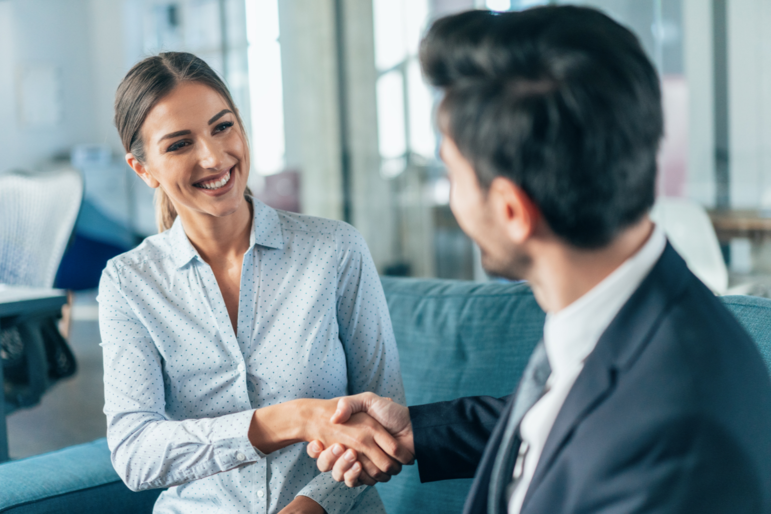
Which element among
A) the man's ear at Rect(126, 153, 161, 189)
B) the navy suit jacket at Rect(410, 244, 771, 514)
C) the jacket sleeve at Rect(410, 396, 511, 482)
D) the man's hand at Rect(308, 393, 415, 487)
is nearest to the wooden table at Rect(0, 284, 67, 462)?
the man's ear at Rect(126, 153, 161, 189)

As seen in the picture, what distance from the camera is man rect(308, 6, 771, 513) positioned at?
0.56 meters

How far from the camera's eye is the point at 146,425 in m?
1.12

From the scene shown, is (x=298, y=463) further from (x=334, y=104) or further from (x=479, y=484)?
(x=334, y=104)

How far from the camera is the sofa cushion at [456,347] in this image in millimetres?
1425

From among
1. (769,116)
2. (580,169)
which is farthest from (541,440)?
(769,116)

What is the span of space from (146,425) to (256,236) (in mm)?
378

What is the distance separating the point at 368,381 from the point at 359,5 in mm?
3721

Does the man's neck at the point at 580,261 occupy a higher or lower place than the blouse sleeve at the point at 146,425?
higher

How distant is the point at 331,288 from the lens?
4.06ft

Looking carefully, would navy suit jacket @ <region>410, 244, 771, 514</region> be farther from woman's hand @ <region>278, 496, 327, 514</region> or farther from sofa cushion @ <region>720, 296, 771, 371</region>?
woman's hand @ <region>278, 496, 327, 514</region>

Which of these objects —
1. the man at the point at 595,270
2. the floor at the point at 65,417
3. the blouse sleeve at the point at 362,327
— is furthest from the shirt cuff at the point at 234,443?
the floor at the point at 65,417

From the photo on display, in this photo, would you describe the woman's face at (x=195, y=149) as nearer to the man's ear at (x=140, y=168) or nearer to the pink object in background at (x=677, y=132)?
the man's ear at (x=140, y=168)

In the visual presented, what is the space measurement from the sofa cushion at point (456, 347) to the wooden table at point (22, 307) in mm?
1052

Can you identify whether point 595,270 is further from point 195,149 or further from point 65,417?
point 65,417
